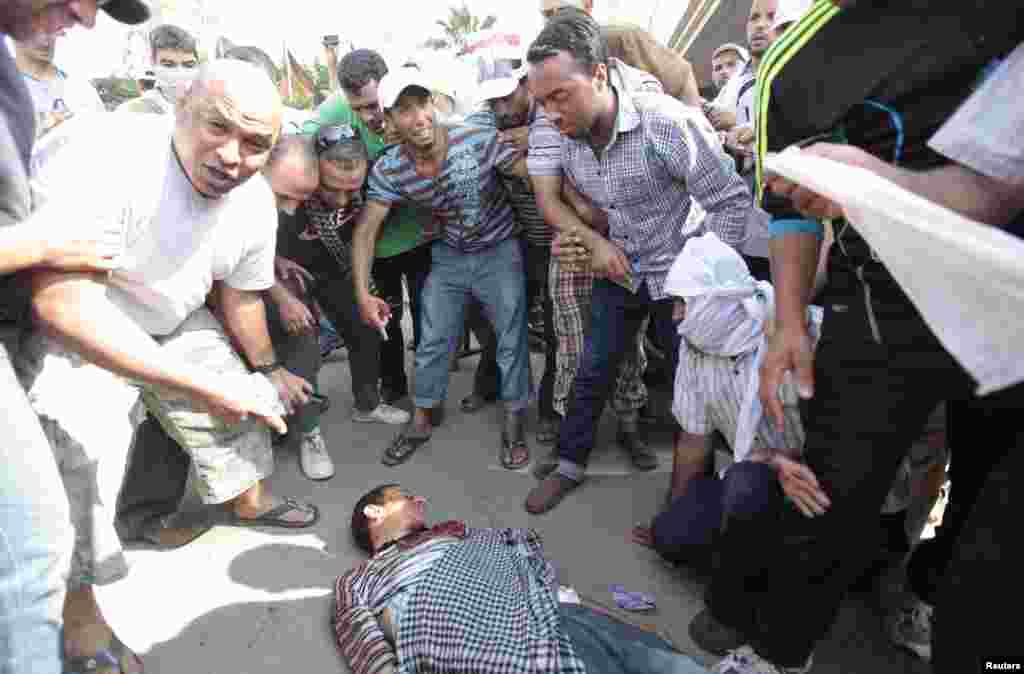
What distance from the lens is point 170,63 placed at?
3.59 m

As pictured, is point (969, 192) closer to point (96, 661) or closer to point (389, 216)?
point (96, 661)

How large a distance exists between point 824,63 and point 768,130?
A: 172mm

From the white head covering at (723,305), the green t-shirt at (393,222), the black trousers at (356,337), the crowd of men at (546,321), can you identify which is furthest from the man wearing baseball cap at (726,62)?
the black trousers at (356,337)

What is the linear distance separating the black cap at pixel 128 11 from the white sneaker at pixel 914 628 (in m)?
2.51

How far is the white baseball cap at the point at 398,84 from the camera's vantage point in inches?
103

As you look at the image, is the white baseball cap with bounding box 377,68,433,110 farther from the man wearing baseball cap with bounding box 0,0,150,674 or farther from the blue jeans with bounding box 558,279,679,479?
the man wearing baseball cap with bounding box 0,0,150,674

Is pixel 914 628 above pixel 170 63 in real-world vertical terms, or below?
above

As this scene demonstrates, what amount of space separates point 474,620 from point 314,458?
156 centimetres

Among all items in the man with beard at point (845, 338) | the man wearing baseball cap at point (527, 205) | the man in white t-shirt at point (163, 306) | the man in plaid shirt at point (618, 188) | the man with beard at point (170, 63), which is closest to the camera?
the man with beard at point (845, 338)

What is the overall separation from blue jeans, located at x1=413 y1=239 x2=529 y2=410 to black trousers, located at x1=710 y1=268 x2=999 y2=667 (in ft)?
4.91

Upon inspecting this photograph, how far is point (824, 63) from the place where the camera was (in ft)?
4.19

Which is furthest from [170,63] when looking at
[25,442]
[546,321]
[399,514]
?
[25,442]

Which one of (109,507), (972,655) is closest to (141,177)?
(109,507)

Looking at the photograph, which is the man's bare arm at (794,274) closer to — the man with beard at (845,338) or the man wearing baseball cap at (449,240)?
the man with beard at (845,338)
